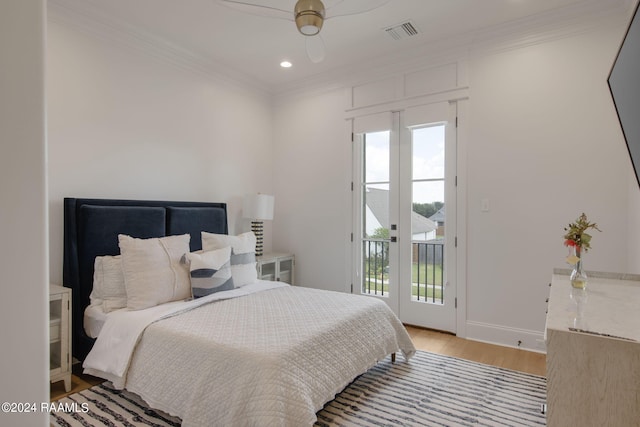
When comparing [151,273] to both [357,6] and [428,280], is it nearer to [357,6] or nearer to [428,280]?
[357,6]

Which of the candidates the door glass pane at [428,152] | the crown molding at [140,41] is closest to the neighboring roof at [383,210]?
the door glass pane at [428,152]

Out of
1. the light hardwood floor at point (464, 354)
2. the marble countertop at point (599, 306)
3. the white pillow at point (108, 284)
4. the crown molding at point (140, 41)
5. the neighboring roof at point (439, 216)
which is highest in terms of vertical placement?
the crown molding at point (140, 41)

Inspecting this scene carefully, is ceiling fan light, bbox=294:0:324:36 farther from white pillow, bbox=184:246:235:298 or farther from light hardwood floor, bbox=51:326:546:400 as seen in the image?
light hardwood floor, bbox=51:326:546:400

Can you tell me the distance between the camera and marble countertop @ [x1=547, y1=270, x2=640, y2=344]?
1.16 metres

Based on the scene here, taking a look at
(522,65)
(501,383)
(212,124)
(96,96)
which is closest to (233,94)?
(212,124)

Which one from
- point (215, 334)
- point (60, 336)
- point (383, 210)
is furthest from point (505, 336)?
point (60, 336)

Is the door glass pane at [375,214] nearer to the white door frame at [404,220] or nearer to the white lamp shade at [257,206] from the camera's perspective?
the white door frame at [404,220]

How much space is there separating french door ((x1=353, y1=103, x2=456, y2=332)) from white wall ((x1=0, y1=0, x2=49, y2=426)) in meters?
3.28

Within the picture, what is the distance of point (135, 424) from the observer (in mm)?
1894

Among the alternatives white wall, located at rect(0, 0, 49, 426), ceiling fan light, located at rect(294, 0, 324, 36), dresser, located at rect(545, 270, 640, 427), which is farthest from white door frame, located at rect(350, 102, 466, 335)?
white wall, located at rect(0, 0, 49, 426)

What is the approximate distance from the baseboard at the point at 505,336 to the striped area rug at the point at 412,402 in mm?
521

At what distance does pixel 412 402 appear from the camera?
7.00 feet

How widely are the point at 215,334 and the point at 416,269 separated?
227 centimetres

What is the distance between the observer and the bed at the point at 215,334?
1.62 m
